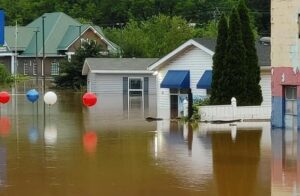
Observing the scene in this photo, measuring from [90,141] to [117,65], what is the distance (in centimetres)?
4075

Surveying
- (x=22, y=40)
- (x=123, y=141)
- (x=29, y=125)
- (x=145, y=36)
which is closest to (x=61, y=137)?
(x=123, y=141)

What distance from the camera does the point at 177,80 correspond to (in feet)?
140

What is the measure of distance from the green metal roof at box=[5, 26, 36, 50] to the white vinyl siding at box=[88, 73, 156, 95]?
42.4 metres

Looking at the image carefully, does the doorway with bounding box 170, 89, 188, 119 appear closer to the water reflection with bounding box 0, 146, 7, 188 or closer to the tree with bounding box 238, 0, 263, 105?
the tree with bounding box 238, 0, 263, 105

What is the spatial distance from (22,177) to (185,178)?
149 inches

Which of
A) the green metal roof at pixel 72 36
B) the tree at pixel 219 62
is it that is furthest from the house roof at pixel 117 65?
the tree at pixel 219 62

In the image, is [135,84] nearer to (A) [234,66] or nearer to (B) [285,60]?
(A) [234,66]

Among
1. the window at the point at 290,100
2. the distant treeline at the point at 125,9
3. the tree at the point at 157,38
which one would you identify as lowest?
the window at the point at 290,100

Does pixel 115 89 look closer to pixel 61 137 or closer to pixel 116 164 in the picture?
pixel 61 137

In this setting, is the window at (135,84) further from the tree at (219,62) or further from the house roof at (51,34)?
the tree at (219,62)

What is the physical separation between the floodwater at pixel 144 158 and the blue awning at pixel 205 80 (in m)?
6.45

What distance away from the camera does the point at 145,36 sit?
8619 centimetres

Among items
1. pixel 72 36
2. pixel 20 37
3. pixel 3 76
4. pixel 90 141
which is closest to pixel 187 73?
pixel 90 141

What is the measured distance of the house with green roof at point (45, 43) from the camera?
97.8 meters
